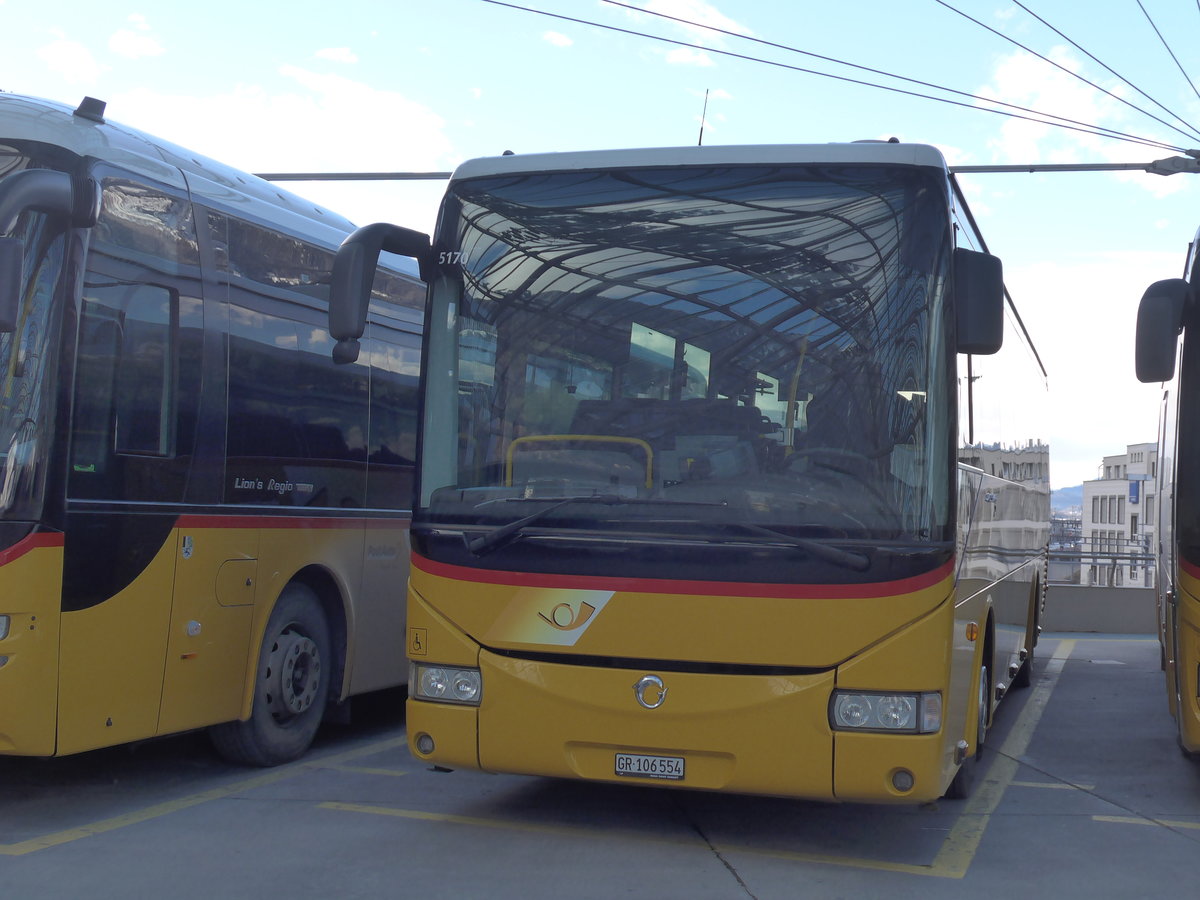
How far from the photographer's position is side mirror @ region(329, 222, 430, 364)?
251 inches

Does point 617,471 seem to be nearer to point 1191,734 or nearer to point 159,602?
point 159,602

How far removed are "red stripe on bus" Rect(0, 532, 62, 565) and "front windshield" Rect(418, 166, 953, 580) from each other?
1663 millimetres

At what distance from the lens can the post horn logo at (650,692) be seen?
19.3 feet

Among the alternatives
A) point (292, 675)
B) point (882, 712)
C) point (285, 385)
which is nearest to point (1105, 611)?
point (292, 675)

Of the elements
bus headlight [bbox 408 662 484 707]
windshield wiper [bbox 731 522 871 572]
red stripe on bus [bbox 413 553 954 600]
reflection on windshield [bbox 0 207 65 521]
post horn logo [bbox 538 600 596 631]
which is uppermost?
reflection on windshield [bbox 0 207 65 521]

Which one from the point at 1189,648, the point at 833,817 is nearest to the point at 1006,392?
the point at 1189,648

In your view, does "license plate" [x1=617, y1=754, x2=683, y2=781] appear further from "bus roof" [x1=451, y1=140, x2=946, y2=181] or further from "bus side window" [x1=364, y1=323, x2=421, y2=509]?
"bus side window" [x1=364, y1=323, x2=421, y2=509]

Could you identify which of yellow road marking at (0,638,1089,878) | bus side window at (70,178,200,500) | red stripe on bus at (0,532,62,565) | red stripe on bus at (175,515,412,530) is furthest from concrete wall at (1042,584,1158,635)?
red stripe on bus at (0,532,62,565)

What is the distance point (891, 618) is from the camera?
5.68 m

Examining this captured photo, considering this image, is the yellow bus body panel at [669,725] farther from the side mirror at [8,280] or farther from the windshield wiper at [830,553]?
the side mirror at [8,280]

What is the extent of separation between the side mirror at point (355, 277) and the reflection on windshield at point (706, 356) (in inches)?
15.8

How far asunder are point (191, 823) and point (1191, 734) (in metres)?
4.83

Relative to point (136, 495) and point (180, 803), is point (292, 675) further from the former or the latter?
point (136, 495)

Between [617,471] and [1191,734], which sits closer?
[617,471]
